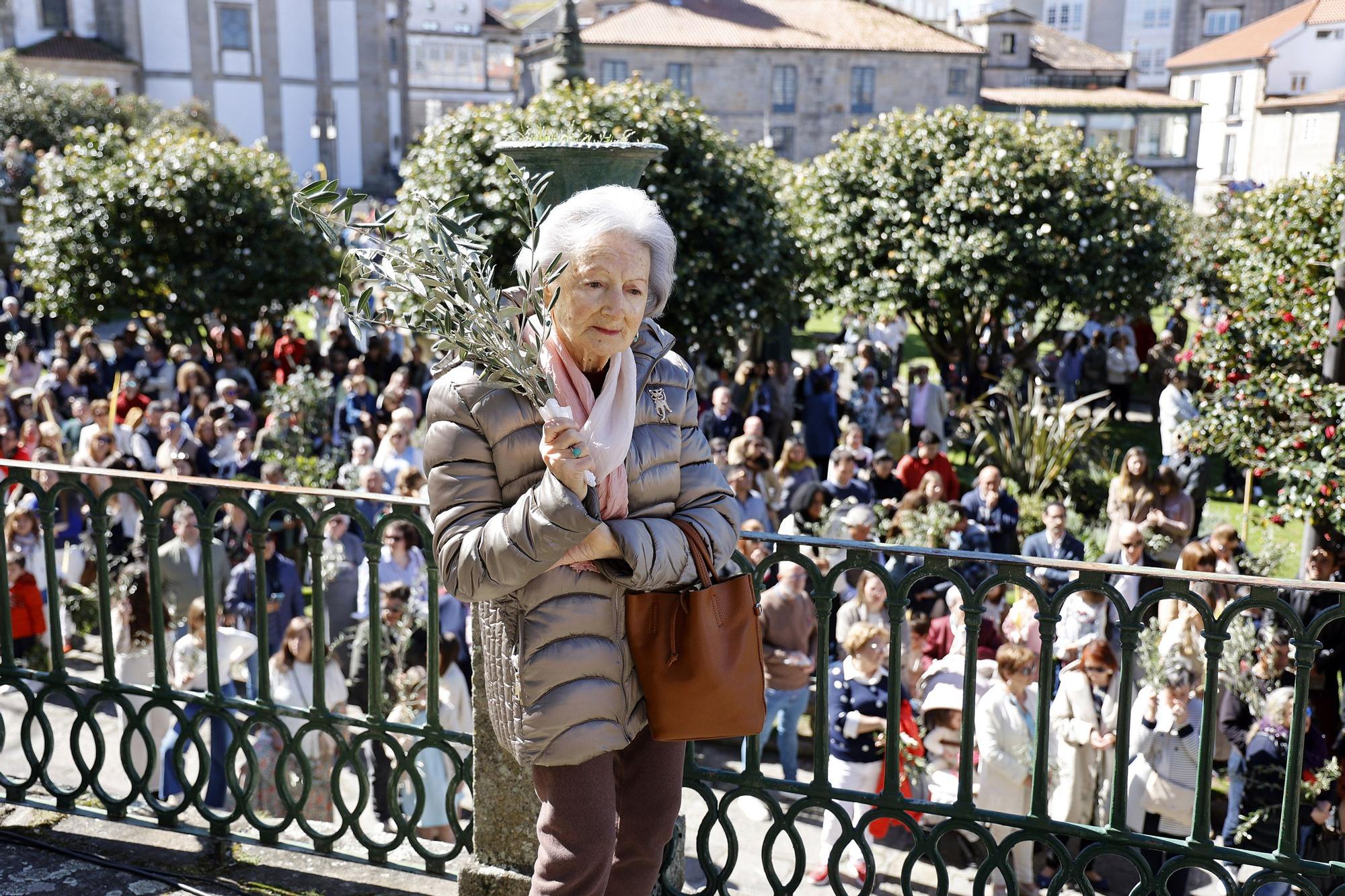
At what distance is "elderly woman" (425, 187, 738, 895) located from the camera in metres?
2.24

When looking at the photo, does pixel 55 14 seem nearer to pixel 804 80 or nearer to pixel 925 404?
pixel 804 80

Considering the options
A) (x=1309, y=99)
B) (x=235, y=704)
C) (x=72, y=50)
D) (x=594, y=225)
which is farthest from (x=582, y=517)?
(x=1309, y=99)

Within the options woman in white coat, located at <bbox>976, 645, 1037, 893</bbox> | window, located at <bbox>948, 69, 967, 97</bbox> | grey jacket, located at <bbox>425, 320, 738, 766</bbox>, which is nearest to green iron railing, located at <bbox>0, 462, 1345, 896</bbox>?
grey jacket, located at <bbox>425, 320, 738, 766</bbox>

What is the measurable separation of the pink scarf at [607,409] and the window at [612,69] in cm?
4892

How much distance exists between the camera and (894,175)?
54.0 feet

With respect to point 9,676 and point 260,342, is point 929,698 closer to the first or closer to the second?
point 9,676

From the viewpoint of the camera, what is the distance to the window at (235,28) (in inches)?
1794

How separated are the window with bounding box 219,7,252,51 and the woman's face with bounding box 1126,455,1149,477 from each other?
44.0m

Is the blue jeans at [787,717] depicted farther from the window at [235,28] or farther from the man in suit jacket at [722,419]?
the window at [235,28]

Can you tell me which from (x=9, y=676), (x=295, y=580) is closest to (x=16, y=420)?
(x=295, y=580)

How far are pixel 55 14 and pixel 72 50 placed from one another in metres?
1.46

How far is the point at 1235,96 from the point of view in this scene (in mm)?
58375

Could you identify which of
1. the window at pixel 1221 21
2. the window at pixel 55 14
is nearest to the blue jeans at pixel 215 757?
the window at pixel 55 14

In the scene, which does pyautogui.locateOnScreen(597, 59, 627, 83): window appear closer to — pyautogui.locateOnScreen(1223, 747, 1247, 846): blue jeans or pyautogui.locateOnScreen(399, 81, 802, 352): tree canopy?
pyautogui.locateOnScreen(399, 81, 802, 352): tree canopy
